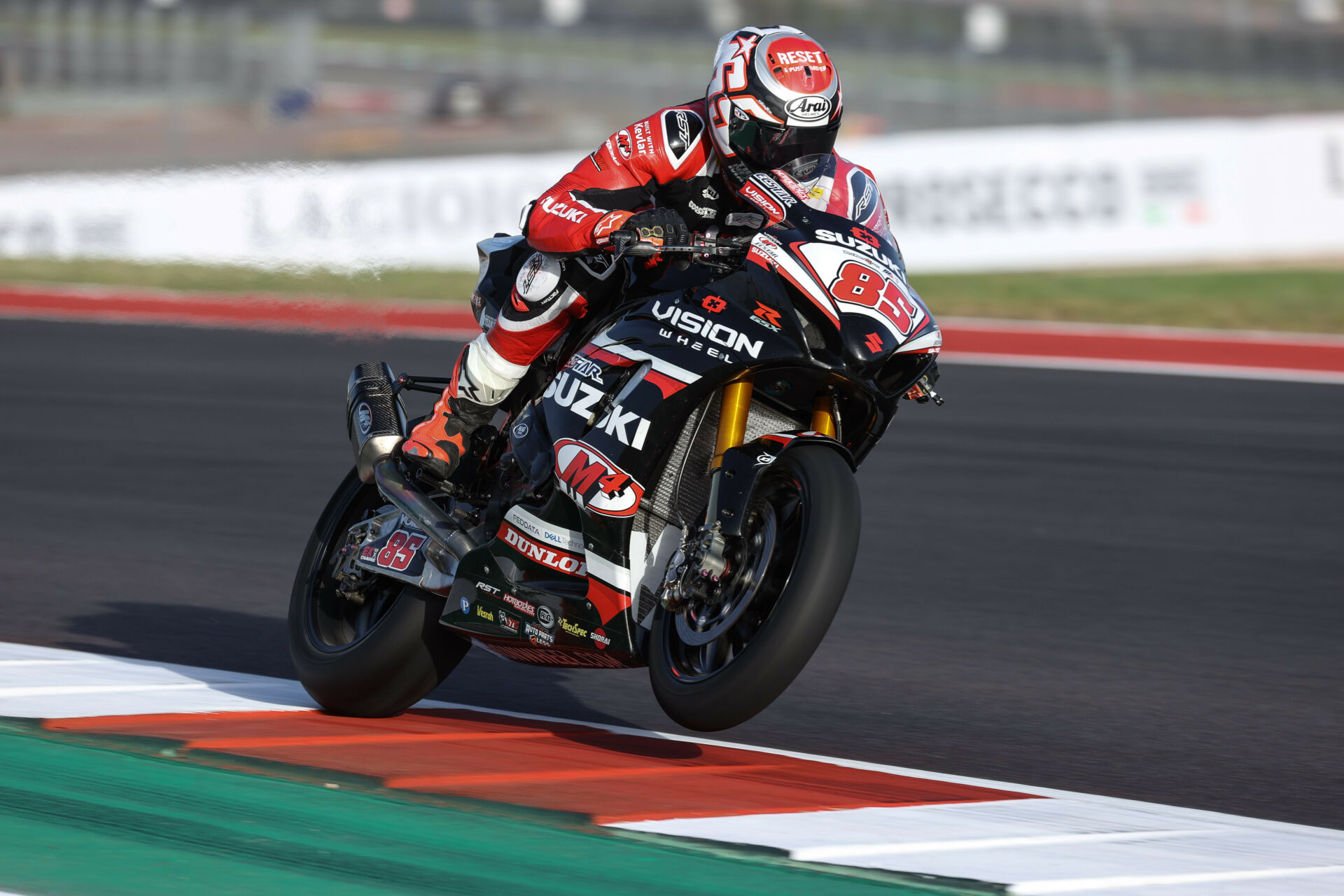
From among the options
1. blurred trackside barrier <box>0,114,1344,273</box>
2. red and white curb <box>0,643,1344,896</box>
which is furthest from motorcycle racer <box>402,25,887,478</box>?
blurred trackside barrier <box>0,114,1344,273</box>

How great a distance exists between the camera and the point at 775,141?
14.6 ft

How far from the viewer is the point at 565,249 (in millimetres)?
4574

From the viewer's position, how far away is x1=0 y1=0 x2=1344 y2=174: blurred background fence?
20.1 meters

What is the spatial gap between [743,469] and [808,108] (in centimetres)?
89

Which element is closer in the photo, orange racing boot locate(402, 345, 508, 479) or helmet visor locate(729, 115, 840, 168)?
helmet visor locate(729, 115, 840, 168)

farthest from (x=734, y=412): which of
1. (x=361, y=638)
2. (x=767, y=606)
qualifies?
(x=361, y=638)

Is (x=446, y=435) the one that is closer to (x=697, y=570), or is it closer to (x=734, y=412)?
(x=734, y=412)

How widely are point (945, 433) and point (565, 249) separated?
22.5 feet

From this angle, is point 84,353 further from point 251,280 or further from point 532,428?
point 532,428

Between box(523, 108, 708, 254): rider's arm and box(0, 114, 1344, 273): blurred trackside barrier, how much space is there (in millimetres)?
12102

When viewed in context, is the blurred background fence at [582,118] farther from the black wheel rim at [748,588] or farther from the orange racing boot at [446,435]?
the black wheel rim at [748,588]

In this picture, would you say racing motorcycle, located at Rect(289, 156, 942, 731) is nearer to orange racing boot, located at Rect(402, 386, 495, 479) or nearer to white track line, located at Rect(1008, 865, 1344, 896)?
orange racing boot, located at Rect(402, 386, 495, 479)

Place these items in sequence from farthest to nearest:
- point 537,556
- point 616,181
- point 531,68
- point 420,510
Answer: point 531,68, point 420,510, point 616,181, point 537,556

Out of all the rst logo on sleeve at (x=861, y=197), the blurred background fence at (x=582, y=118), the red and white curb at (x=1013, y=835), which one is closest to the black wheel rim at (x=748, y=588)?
the red and white curb at (x=1013, y=835)
